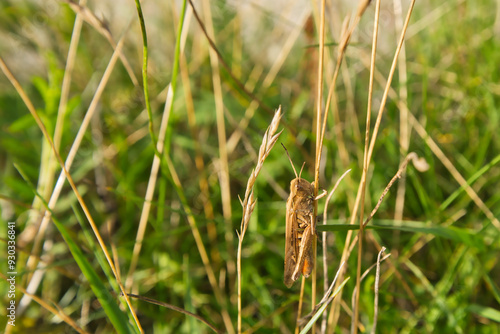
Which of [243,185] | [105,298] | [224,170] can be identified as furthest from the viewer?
[243,185]

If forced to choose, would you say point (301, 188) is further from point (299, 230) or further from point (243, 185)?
point (243, 185)

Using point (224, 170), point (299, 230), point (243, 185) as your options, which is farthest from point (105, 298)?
point (243, 185)

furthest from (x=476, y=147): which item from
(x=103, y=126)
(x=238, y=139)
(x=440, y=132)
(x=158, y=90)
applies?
(x=103, y=126)

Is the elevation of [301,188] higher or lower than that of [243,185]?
higher

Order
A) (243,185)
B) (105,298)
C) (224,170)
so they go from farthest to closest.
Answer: (243,185)
(224,170)
(105,298)

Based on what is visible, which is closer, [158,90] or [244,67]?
[158,90]

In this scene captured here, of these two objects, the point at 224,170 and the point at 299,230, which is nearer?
the point at 299,230

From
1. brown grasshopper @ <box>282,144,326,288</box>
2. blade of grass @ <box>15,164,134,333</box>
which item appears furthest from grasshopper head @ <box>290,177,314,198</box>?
blade of grass @ <box>15,164,134,333</box>

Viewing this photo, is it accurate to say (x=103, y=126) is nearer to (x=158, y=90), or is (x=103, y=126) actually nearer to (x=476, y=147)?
(x=158, y=90)

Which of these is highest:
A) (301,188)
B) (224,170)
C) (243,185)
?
(301,188)
